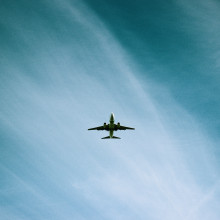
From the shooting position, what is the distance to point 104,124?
6585 inches

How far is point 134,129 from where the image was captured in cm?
16812

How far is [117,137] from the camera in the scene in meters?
170

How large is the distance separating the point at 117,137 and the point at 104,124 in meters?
7.12

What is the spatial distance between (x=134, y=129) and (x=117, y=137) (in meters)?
6.84

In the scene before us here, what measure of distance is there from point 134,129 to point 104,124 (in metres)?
10.5
